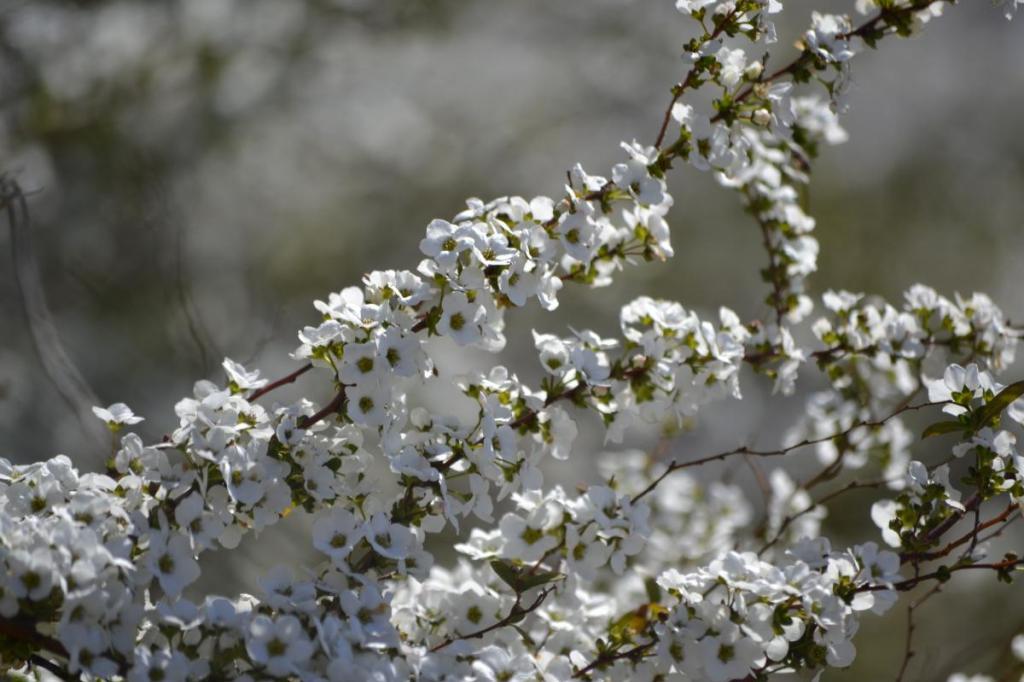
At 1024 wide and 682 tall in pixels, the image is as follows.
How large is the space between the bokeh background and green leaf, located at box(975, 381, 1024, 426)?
3.17 feet

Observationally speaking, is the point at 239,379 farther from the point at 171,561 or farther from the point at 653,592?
the point at 653,592

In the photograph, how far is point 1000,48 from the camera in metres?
4.49

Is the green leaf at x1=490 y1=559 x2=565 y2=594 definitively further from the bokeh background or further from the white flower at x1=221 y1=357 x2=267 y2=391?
the bokeh background

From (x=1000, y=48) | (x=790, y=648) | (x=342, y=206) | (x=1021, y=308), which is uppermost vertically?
(x=1000, y=48)

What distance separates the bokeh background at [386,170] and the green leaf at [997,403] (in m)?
0.97

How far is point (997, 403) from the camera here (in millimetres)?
1127

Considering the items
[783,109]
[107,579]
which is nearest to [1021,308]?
[783,109]

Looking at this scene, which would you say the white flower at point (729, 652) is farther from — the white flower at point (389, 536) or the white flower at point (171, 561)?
the white flower at point (171, 561)

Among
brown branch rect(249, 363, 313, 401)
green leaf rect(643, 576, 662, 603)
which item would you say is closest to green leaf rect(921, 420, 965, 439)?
green leaf rect(643, 576, 662, 603)

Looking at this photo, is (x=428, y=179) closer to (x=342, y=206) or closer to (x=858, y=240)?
(x=342, y=206)

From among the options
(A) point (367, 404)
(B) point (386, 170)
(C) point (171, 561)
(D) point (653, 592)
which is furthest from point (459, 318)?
(B) point (386, 170)

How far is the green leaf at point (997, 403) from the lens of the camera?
44.1 inches

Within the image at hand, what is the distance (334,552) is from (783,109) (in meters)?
0.68

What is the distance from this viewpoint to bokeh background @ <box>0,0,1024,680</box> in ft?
8.48
